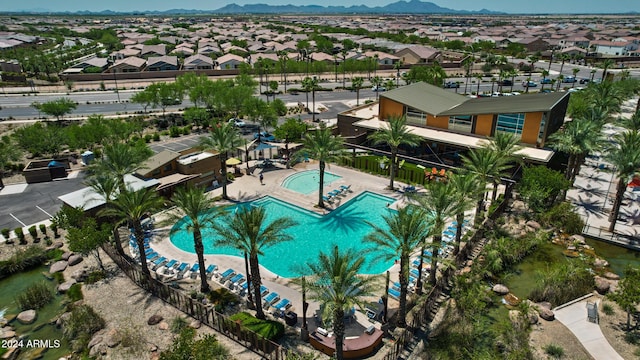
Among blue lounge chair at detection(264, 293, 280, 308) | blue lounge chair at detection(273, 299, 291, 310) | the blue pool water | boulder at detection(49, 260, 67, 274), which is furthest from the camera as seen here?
the blue pool water

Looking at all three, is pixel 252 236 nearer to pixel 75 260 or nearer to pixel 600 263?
pixel 75 260

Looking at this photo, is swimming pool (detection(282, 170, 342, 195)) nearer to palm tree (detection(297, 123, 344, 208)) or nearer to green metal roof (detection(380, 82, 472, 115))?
palm tree (detection(297, 123, 344, 208))

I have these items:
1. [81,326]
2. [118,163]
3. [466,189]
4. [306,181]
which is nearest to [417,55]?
[306,181]

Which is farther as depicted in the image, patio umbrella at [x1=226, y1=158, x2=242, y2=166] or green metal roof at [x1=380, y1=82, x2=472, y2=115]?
green metal roof at [x1=380, y1=82, x2=472, y2=115]

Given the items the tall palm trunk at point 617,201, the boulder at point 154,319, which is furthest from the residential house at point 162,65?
the tall palm trunk at point 617,201

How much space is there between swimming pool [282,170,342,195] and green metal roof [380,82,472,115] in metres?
15.5

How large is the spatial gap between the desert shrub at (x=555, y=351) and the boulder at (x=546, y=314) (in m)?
2.70

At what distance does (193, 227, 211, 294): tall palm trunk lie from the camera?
25594 millimetres

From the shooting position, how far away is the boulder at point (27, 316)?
25.2 meters

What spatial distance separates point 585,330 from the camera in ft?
77.2

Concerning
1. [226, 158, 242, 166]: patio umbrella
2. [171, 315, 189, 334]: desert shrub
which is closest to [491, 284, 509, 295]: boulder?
[171, 315, 189, 334]: desert shrub

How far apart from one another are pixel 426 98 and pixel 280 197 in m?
27.4

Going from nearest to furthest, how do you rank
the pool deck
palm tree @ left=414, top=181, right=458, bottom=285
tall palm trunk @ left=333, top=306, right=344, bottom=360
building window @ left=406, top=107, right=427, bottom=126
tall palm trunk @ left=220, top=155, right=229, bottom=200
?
tall palm trunk @ left=333, top=306, right=344, bottom=360, palm tree @ left=414, top=181, right=458, bottom=285, the pool deck, tall palm trunk @ left=220, top=155, right=229, bottom=200, building window @ left=406, top=107, right=427, bottom=126

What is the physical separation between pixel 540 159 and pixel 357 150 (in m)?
21.8
